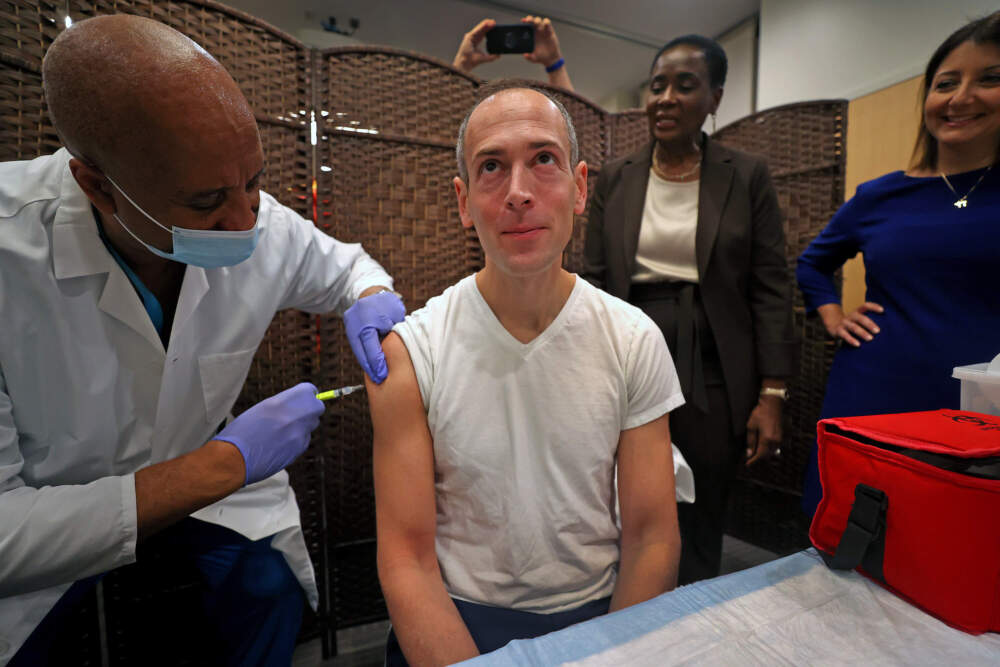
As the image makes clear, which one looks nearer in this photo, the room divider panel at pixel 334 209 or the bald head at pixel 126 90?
the bald head at pixel 126 90

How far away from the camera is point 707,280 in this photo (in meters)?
1.75

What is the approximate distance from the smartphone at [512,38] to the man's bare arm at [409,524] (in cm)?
180

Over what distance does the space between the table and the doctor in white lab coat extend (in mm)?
698

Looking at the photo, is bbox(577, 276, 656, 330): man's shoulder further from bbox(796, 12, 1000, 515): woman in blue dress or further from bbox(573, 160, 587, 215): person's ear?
bbox(796, 12, 1000, 515): woman in blue dress

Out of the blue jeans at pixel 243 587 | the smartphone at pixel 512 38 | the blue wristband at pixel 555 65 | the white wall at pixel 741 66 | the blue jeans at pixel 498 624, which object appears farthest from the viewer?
the white wall at pixel 741 66

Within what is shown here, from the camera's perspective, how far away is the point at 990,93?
1334mm

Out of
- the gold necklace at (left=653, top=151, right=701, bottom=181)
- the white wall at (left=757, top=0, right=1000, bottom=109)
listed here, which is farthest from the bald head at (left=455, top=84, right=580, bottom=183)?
the white wall at (left=757, top=0, right=1000, bottom=109)

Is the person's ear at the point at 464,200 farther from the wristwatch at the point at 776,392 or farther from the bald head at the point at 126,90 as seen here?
the wristwatch at the point at 776,392

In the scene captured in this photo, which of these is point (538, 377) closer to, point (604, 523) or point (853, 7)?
point (604, 523)

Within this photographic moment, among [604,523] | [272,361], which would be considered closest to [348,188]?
[272,361]

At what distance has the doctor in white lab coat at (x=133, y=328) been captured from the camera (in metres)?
Result: 1.00

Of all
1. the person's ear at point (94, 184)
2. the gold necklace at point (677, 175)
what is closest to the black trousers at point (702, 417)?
the gold necklace at point (677, 175)

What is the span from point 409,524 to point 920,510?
894 mm

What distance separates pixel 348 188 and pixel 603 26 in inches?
138
